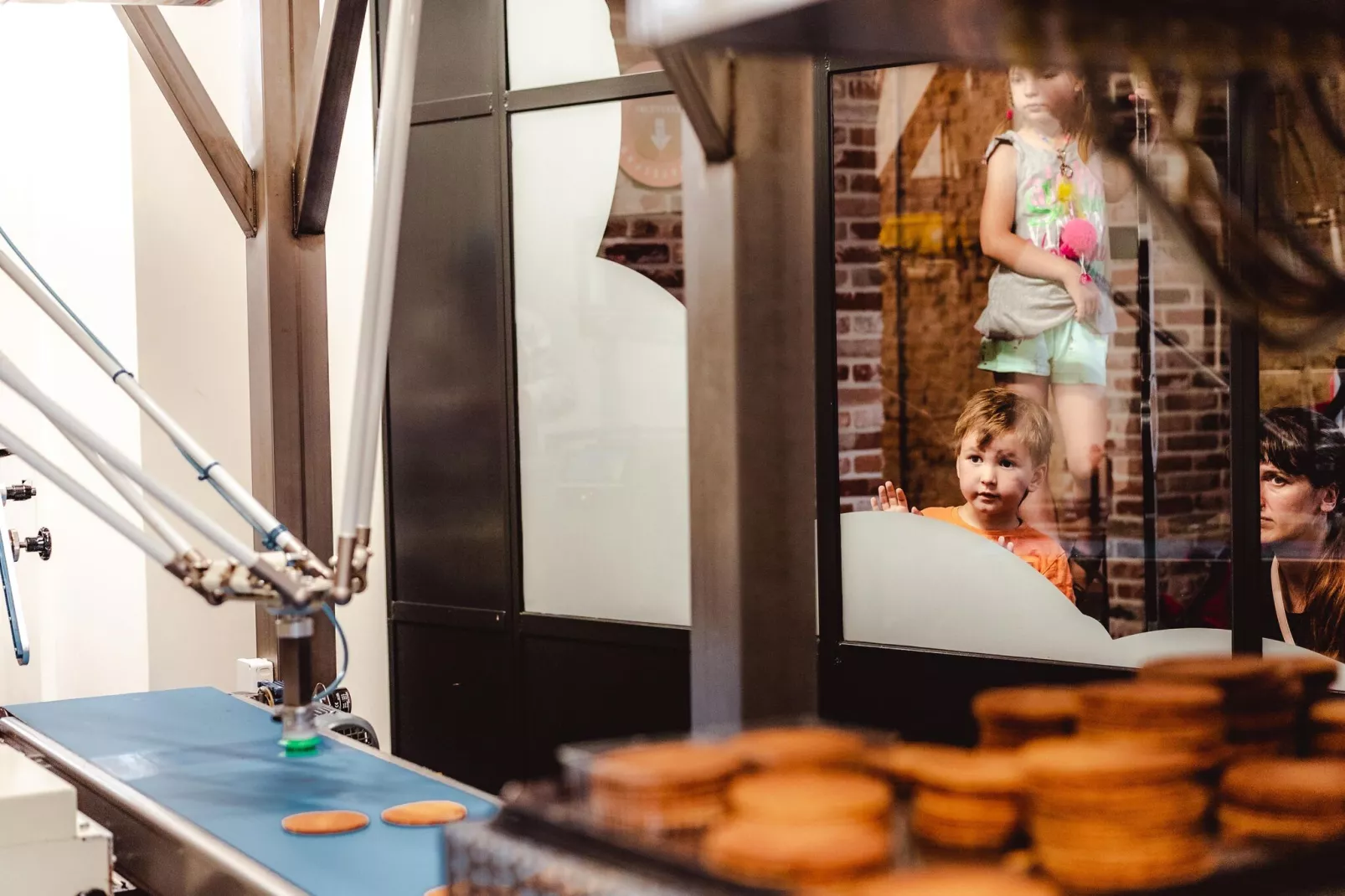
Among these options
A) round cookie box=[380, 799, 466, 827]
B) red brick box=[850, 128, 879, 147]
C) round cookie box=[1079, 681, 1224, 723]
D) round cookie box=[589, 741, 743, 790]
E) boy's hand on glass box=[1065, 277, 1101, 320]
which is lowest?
round cookie box=[380, 799, 466, 827]

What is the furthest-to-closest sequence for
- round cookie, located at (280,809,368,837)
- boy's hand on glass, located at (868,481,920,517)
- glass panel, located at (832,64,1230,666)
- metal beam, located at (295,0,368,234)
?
1. boy's hand on glass, located at (868,481,920,517)
2. glass panel, located at (832,64,1230,666)
3. metal beam, located at (295,0,368,234)
4. round cookie, located at (280,809,368,837)

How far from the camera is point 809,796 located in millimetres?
751

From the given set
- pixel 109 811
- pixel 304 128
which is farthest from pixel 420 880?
pixel 304 128

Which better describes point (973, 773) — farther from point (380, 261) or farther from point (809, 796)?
point (380, 261)

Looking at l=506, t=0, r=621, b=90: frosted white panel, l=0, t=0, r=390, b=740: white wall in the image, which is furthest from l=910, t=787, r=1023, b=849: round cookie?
l=0, t=0, r=390, b=740: white wall

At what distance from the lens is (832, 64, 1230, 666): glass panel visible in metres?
3.21

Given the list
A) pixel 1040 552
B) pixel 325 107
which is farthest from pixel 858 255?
pixel 325 107

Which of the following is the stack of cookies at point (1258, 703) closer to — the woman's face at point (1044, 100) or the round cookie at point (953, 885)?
the round cookie at point (953, 885)

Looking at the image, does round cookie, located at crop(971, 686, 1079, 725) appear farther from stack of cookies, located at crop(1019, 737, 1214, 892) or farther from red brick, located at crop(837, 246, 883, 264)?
red brick, located at crop(837, 246, 883, 264)

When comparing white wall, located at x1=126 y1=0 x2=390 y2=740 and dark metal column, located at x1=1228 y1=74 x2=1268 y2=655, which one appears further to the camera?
white wall, located at x1=126 y1=0 x2=390 y2=740

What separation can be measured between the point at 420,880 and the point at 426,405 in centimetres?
318

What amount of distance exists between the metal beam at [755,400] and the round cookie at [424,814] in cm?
40

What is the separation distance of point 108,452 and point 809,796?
127 centimetres

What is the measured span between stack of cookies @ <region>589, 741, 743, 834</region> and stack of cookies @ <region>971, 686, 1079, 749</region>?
0.51 ft
